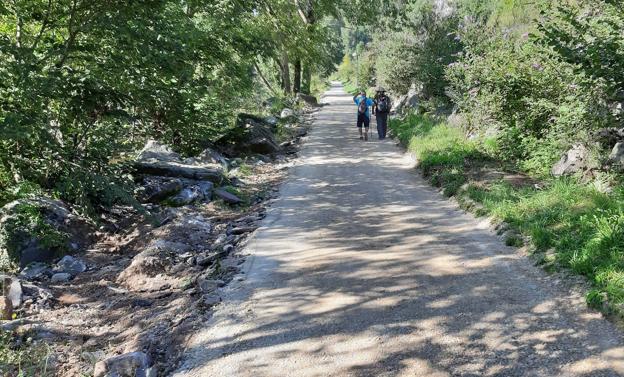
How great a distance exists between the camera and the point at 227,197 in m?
9.10

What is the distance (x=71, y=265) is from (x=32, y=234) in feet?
2.10

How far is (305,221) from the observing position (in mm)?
7664

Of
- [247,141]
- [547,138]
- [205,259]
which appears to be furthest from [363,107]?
[205,259]

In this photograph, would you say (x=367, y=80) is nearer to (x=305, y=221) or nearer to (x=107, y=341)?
(x=305, y=221)

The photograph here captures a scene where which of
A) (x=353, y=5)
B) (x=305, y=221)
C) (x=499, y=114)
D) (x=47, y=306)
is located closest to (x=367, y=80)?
(x=353, y=5)

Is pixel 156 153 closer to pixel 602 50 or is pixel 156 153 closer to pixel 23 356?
pixel 23 356

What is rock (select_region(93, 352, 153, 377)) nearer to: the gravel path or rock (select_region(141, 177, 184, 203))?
the gravel path

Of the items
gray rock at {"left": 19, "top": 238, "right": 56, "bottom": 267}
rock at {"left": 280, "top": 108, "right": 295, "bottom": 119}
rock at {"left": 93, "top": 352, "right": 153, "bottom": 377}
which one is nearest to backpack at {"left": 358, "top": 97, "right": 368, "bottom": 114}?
rock at {"left": 280, "top": 108, "right": 295, "bottom": 119}

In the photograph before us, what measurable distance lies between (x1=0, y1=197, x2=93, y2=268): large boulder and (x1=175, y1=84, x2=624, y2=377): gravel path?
2.70 meters

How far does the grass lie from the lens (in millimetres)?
4746

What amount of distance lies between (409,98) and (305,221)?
49.6 ft

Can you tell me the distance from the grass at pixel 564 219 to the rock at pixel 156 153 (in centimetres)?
558

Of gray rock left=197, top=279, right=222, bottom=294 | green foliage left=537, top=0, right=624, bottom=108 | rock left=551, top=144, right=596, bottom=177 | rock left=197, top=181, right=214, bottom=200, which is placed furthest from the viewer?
rock left=197, top=181, right=214, bottom=200

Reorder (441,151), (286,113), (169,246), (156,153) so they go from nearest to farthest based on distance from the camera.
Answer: (169,246), (156,153), (441,151), (286,113)
